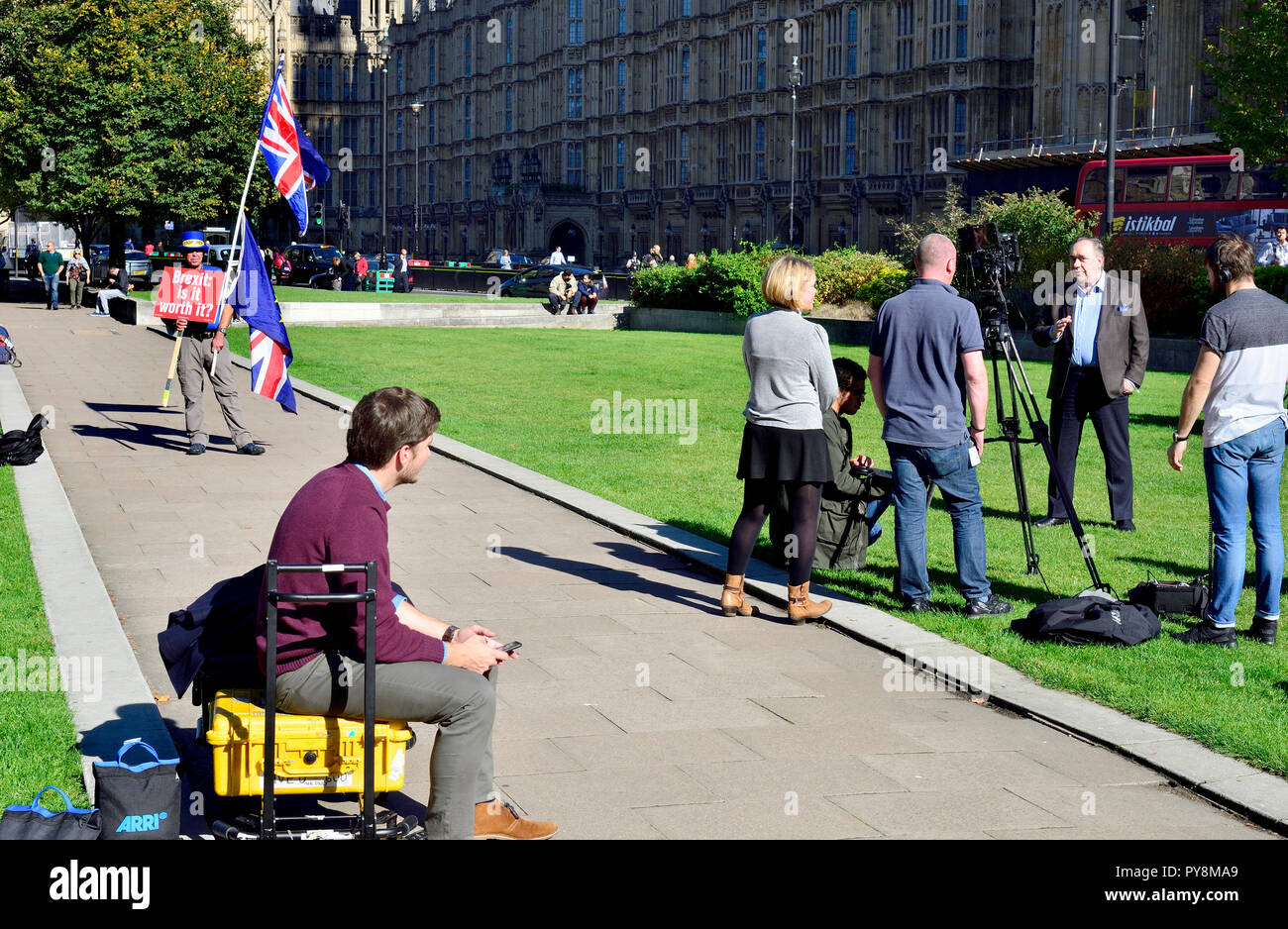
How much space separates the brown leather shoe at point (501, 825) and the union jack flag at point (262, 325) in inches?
339

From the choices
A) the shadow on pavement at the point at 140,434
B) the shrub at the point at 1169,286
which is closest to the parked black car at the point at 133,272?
the shrub at the point at 1169,286

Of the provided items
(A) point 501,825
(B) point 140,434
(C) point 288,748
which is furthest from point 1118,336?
(B) point 140,434

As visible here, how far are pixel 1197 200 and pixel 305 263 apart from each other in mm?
33337

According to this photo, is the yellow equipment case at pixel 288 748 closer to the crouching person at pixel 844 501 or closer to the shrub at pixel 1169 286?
the crouching person at pixel 844 501

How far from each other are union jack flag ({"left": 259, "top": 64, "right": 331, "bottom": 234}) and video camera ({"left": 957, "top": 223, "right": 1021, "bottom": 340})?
7347 mm

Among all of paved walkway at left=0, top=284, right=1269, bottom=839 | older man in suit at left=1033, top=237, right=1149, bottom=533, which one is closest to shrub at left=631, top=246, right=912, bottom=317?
older man in suit at left=1033, top=237, right=1149, bottom=533

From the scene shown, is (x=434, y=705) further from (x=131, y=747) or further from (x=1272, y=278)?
(x=1272, y=278)

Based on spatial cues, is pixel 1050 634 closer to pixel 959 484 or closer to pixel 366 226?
pixel 959 484

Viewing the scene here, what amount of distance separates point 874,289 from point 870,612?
24.7m

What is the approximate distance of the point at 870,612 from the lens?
7.27 metres

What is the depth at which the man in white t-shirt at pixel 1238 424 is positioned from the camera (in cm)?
652

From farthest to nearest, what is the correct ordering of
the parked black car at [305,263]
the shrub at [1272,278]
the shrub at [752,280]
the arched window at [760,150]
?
the arched window at [760,150], the parked black car at [305,263], the shrub at [752,280], the shrub at [1272,278]

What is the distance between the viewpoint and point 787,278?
22.7 feet

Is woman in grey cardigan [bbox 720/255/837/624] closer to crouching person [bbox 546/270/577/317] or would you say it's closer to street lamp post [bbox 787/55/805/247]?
crouching person [bbox 546/270/577/317]
